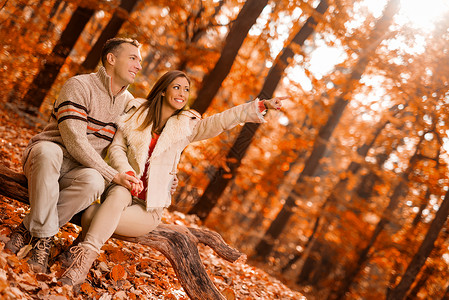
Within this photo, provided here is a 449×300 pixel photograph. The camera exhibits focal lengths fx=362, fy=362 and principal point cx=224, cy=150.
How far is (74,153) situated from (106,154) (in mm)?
419

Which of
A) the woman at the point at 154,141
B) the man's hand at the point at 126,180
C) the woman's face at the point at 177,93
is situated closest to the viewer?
the man's hand at the point at 126,180

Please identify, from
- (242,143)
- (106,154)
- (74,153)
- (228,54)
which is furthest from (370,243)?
(74,153)

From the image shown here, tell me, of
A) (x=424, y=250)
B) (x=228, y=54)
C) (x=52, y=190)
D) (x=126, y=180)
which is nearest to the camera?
(x=52, y=190)

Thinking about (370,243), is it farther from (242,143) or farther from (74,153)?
(74,153)

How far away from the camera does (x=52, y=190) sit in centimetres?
262

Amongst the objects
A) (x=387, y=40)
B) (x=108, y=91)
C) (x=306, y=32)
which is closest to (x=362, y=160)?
→ (x=387, y=40)

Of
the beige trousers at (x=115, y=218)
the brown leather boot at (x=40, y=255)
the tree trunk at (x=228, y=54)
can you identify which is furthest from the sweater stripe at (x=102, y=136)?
the tree trunk at (x=228, y=54)

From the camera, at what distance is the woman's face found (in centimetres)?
313

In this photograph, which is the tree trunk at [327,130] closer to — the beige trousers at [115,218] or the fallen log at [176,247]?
the fallen log at [176,247]

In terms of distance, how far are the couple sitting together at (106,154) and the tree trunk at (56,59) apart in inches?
238

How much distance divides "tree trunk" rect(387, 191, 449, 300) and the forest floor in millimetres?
3089

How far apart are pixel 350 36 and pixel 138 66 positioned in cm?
587

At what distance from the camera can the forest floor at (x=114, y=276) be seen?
7.71 feet

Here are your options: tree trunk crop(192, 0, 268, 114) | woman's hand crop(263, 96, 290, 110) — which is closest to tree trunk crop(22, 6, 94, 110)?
tree trunk crop(192, 0, 268, 114)
